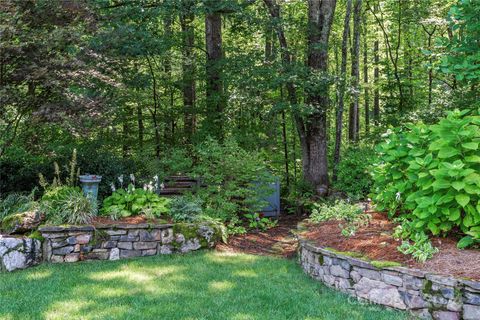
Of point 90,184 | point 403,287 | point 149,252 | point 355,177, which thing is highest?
point 90,184

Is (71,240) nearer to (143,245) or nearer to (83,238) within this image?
(83,238)

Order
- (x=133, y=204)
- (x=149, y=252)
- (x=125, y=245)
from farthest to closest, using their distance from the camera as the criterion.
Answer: (x=133, y=204) → (x=149, y=252) → (x=125, y=245)

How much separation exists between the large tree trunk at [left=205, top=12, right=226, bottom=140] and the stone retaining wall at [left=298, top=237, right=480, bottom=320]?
19.3ft

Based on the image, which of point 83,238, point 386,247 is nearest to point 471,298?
point 386,247

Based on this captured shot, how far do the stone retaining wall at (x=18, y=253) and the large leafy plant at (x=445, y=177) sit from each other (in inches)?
161

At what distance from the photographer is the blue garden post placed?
19.6 ft

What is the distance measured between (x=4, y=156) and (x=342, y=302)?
624 cm

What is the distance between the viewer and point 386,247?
4113 mm

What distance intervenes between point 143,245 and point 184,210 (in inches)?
33.2

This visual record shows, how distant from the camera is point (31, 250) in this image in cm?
493

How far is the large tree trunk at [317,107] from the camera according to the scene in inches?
362

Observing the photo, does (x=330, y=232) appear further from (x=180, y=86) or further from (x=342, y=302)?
(x=180, y=86)

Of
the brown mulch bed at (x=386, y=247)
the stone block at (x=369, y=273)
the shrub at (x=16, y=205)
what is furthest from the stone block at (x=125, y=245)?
the stone block at (x=369, y=273)

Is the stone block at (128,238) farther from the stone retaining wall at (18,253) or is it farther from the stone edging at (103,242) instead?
the stone retaining wall at (18,253)
